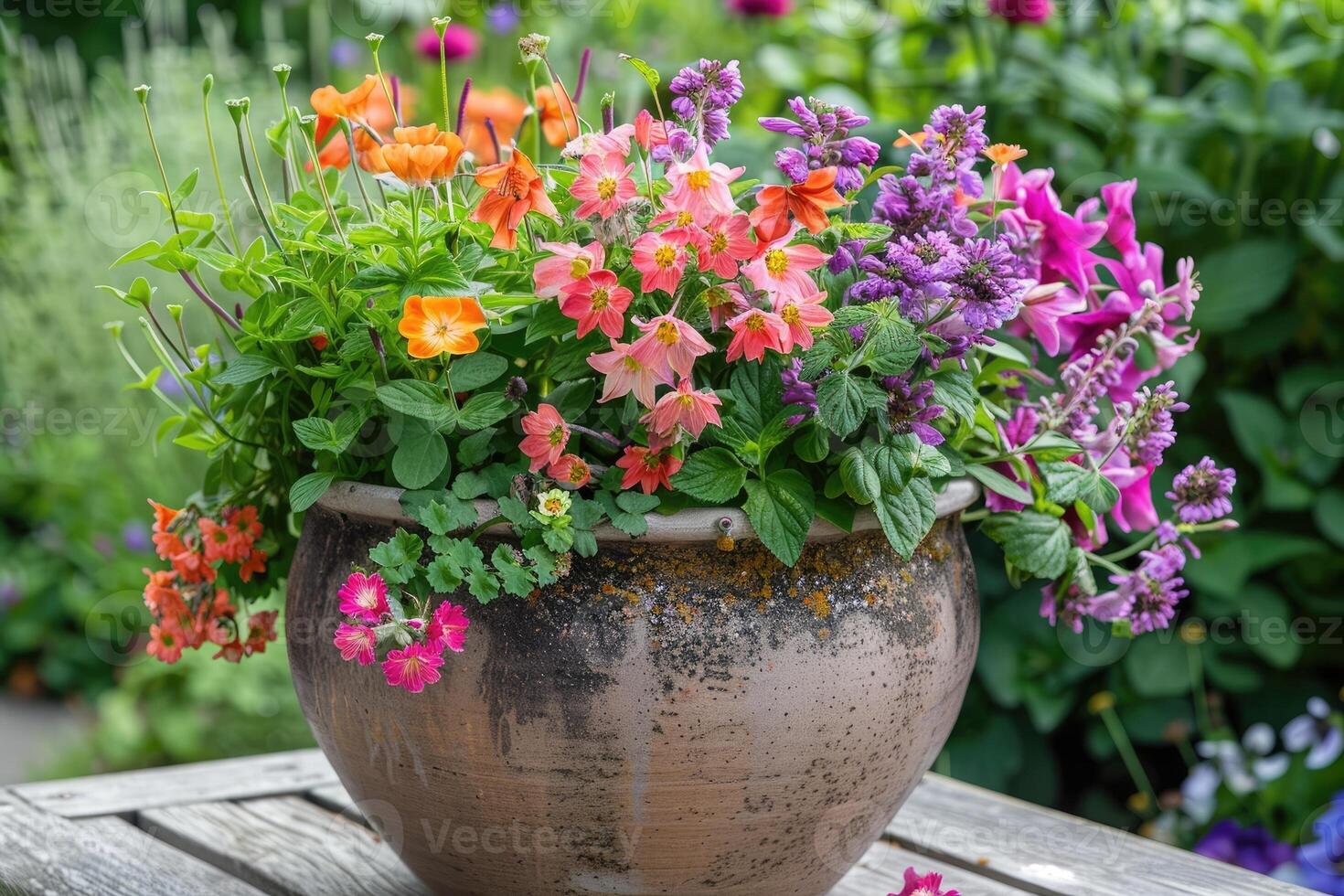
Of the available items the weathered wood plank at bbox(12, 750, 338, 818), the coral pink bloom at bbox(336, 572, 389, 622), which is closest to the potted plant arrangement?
the coral pink bloom at bbox(336, 572, 389, 622)

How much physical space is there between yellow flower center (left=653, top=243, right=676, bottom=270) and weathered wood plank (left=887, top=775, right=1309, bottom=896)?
0.69 meters

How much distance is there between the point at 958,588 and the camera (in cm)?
103

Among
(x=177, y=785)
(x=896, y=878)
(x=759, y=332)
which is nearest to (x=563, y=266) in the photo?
(x=759, y=332)

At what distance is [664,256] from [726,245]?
0.14ft

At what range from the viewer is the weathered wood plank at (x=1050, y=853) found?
44.9 inches

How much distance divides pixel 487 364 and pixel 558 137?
1.05 ft

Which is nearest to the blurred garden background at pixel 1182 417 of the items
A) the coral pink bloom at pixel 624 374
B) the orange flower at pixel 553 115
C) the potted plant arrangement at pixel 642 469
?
the orange flower at pixel 553 115

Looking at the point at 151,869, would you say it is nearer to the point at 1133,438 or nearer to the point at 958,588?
the point at 958,588

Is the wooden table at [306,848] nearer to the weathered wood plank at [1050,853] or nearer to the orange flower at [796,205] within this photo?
the weathered wood plank at [1050,853]

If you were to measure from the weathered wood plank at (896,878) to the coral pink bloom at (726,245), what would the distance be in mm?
563

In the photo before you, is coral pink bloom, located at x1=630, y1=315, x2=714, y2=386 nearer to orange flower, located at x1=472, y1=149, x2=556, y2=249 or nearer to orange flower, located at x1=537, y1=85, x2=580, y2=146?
orange flower, located at x1=472, y1=149, x2=556, y2=249

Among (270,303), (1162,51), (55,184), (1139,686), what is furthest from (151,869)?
(55,184)

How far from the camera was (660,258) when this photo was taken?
0.82 m

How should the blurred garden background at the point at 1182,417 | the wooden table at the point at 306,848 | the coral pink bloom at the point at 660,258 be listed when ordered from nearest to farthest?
the coral pink bloom at the point at 660,258, the wooden table at the point at 306,848, the blurred garden background at the point at 1182,417
